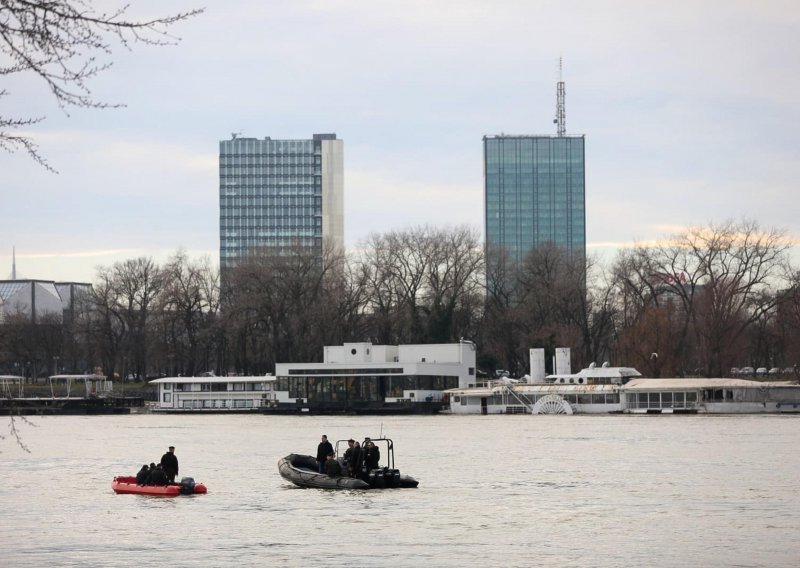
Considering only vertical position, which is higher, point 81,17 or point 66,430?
point 81,17

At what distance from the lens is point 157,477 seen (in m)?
54.2

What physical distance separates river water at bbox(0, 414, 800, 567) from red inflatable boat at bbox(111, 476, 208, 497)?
1.74 ft

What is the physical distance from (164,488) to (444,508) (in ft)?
38.6

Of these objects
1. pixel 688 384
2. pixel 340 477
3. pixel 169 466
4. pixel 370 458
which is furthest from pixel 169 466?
pixel 688 384

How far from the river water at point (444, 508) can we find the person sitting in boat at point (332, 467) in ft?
2.81

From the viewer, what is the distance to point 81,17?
61.6 feet

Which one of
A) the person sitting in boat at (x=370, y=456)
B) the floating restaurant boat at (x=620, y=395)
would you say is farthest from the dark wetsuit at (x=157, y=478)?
the floating restaurant boat at (x=620, y=395)

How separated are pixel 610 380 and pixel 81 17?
12190 centimetres

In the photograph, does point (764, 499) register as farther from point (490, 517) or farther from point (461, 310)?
point (461, 310)

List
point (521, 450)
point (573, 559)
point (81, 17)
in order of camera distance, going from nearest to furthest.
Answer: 1. point (81, 17)
2. point (573, 559)
3. point (521, 450)

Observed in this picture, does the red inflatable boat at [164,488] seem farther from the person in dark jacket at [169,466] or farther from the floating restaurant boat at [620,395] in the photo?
the floating restaurant boat at [620,395]

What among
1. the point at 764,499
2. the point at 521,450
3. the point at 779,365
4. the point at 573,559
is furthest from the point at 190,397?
the point at 573,559

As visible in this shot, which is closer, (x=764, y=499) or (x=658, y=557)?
(x=658, y=557)

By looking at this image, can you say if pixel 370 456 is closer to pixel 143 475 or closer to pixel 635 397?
pixel 143 475
